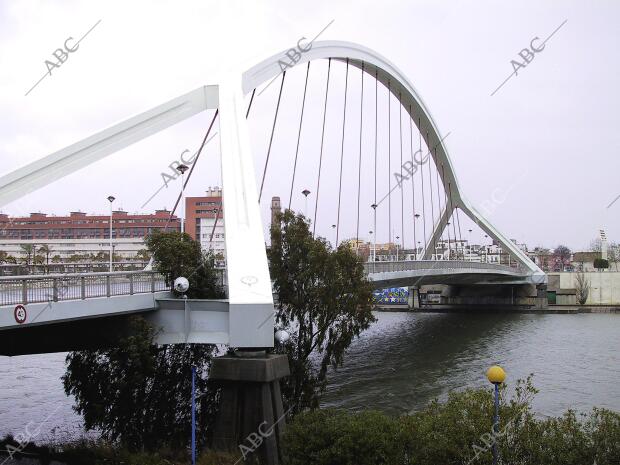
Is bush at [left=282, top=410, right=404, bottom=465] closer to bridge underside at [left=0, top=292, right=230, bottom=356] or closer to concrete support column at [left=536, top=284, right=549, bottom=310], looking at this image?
bridge underside at [left=0, top=292, right=230, bottom=356]

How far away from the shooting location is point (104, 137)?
14.5m

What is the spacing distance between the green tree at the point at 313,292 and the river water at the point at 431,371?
225 inches

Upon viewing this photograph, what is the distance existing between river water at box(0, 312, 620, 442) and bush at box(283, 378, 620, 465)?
29.2 feet

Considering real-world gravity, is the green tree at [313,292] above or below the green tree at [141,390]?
above

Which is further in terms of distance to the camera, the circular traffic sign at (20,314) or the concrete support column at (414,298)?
the concrete support column at (414,298)

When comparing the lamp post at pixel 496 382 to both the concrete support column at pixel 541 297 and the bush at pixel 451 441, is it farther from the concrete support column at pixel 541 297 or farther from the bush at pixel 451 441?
the concrete support column at pixel 541 297

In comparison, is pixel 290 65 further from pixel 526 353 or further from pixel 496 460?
pixel 526 353

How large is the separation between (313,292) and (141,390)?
14.7 feet

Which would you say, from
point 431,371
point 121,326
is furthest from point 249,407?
point 431,371

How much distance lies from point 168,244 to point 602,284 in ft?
215

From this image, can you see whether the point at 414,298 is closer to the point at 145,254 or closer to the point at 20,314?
the point at 145,254

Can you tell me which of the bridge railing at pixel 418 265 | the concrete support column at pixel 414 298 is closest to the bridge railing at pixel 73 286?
the bridge railing at pixel 418 265

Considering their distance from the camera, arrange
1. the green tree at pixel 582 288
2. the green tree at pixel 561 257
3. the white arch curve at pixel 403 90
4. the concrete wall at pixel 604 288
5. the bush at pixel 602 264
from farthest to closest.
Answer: the green tree at pixel 561 257
the bush at pixel 602 264
the green tree at pixel 582 288
the concrete wall at pixel 604 288
the white arch curve at pixel 403 90

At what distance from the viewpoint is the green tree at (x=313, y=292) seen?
48.9 feet
